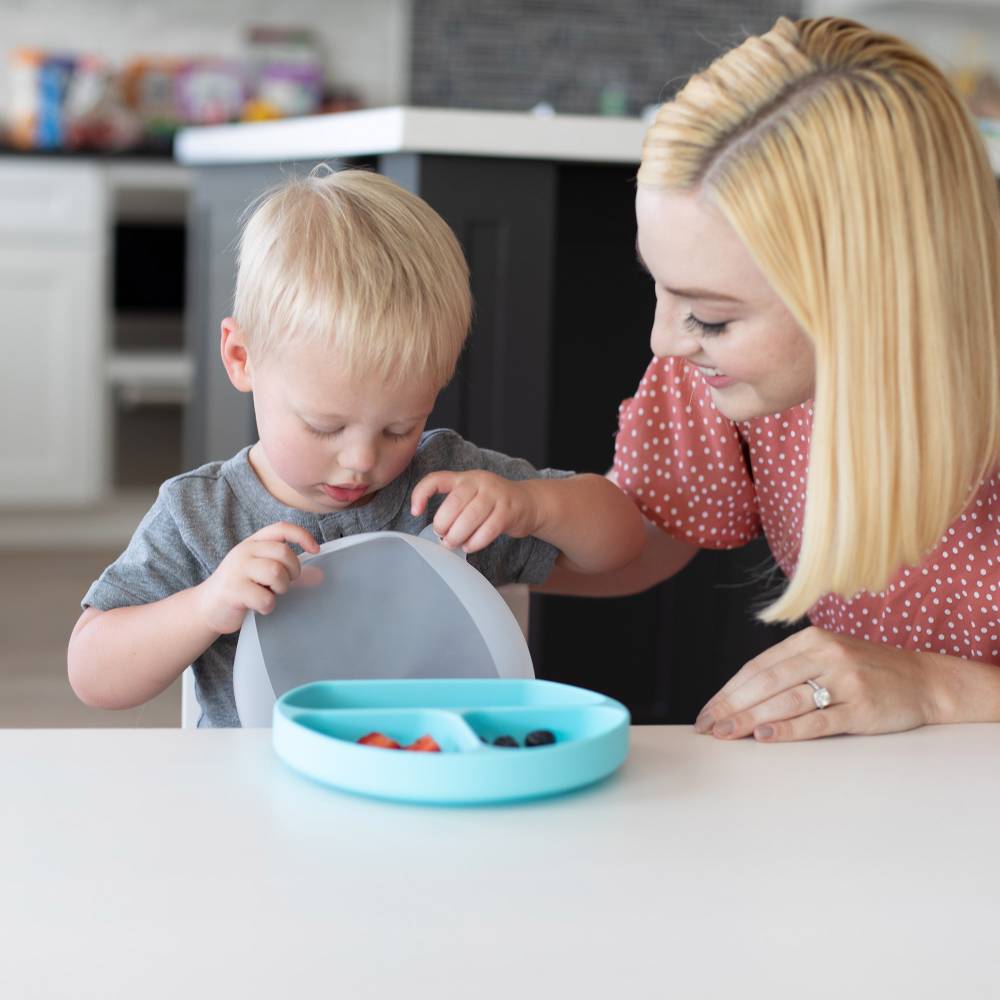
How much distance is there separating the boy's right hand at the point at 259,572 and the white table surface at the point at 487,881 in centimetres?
16

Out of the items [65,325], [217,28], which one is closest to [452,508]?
[65,325]

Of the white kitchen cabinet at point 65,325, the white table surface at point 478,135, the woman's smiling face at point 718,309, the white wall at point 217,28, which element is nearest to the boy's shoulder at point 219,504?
the woman's smiling face at point 718,309

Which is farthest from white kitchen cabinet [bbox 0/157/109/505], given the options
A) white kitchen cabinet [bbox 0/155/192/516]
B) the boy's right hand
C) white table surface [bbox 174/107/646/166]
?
the boy's right hand

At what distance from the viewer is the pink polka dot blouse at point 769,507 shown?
3.85 ft

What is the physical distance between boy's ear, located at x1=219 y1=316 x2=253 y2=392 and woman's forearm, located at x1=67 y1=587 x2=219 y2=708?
0.19 meters

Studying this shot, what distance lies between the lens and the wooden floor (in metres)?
2.81

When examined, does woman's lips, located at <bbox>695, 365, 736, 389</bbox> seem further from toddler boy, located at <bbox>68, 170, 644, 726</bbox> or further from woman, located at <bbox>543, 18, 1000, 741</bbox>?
toddler boy, located at <bbox>68, 170, 644, 726</bbox>

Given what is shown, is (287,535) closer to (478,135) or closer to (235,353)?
(235,353)

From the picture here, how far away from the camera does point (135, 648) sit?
1015mm

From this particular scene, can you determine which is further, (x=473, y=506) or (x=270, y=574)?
(x=473, y=506)

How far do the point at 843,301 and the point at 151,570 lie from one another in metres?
0.56

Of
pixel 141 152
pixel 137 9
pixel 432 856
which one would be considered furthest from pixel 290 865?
pixel 137 9

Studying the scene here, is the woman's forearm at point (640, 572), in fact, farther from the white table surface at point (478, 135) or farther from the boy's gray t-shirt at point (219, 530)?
the white table surface at point (478, 135)

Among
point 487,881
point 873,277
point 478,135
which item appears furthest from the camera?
point 478,135
